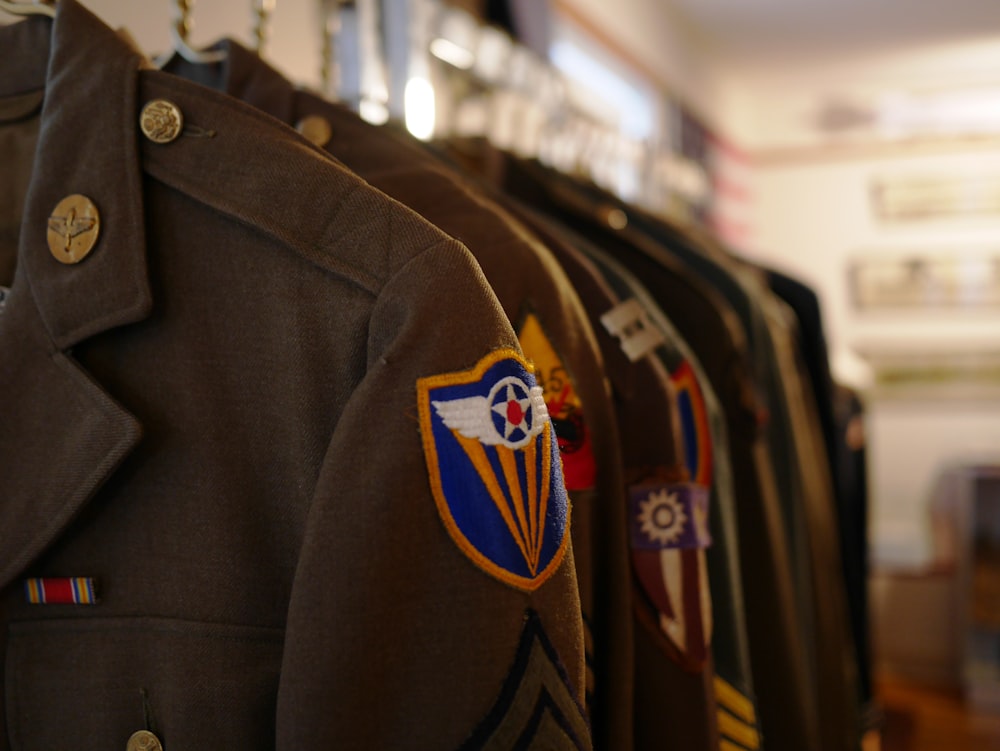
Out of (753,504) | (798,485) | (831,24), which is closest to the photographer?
(753,504)

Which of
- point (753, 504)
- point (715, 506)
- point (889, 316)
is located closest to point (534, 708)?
point (715, 506)

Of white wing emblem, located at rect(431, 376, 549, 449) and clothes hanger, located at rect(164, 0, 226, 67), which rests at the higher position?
clothes hanger, located at rect(164, 0, 226, 67)

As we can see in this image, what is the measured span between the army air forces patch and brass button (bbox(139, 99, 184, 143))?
9.3 inches

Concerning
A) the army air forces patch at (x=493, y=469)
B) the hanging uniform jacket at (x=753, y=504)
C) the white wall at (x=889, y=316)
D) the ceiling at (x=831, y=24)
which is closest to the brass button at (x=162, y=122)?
the army air forces patch at (x=493, y=469)

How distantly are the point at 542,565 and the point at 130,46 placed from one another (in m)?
0.42

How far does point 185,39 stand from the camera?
707mm

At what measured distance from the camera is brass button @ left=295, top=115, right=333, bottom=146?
687mm

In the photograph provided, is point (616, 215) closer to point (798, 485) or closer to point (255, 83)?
point (798, 485)

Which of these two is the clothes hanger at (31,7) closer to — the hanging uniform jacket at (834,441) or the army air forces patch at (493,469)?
the army air forces patch at (493,469)

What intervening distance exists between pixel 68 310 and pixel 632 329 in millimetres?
387

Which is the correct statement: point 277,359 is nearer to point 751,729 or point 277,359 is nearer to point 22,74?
point 22,74

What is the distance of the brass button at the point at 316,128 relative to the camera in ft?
2.25

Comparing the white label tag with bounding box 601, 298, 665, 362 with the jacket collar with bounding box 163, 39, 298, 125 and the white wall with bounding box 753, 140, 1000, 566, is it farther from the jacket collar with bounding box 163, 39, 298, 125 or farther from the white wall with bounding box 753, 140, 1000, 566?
the white wall with bounding box 753, 140, 1000, 566

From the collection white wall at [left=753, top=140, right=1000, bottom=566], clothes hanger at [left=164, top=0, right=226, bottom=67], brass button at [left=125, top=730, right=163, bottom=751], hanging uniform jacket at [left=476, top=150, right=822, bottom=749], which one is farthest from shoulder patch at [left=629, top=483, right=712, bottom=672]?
white wall at [left=753, top=140, right=1000, bottom=566]
